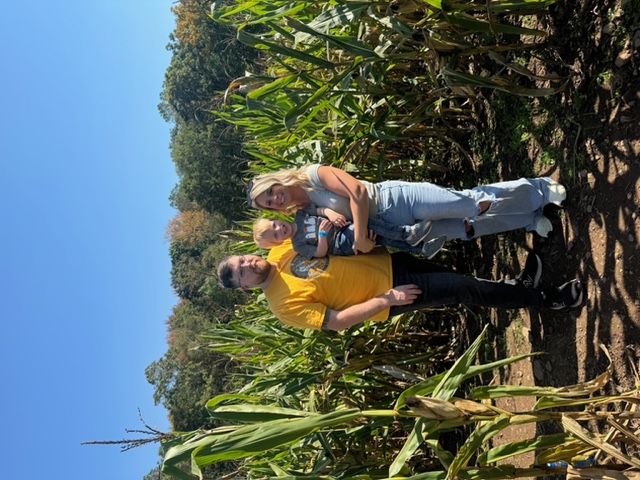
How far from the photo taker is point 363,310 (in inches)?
80.5

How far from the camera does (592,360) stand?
6.67ft

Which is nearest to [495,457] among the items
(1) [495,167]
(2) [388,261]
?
(2) [388,261]

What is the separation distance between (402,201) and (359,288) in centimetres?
40

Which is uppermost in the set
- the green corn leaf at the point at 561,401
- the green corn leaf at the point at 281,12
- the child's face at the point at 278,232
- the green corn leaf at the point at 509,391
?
the green corn leaf at the point at 281,12

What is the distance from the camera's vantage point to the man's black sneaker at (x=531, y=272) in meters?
2.25

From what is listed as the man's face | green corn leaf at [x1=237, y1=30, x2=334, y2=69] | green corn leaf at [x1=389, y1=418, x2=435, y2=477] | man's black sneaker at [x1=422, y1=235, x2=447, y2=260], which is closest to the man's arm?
man's black sneaker at [x1=422, y1=235, x2=447, y2=260]

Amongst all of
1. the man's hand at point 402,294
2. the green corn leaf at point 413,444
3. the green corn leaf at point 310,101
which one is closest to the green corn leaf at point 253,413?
the green corn leaf at point 413,444

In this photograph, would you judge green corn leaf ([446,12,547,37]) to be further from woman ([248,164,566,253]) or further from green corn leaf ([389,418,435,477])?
green corn leaf ([389,418,435,477])

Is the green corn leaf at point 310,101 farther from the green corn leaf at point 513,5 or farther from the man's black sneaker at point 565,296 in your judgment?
the man's black sneaker at point 565,296

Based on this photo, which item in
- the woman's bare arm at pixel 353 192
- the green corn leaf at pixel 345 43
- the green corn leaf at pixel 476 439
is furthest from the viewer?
the woman's bare arm at pixel 353 192

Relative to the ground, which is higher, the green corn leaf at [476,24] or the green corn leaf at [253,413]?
the green corn leaf at [476,24]

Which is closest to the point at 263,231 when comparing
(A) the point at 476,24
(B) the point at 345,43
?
(B) the point at 345,43

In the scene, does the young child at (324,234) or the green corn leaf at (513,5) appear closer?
the green corn leaf at (513,5)

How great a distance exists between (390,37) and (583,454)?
1.71 m
